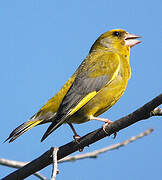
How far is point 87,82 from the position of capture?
538 cm

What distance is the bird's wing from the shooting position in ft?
15.8

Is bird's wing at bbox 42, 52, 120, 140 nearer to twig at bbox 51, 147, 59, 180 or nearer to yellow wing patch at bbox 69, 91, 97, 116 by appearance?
yellow wing patch at bbox 69, 91, 97, 116

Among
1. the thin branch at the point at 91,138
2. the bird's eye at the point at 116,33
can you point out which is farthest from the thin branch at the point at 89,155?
the bird's eye at the point at 116,33

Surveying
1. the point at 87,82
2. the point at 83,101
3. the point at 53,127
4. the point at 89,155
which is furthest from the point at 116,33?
the point at 89,155

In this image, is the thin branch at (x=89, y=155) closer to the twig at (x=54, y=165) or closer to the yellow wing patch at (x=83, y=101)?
the twig at (x=54, y=165)

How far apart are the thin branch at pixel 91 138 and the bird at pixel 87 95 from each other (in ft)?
1.81

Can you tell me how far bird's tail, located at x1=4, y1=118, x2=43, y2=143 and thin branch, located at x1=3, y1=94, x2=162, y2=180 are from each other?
0.78 metres

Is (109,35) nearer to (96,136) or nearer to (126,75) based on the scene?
(126,75)

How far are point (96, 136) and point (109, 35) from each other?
10.2ft

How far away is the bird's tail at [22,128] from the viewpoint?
4.78 m

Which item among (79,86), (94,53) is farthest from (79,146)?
(94,53)

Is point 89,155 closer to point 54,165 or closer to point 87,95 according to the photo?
point 54,165

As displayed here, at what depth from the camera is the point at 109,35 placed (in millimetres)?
6629

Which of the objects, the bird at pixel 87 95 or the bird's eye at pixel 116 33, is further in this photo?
the bird's eye at pixel 116 33
